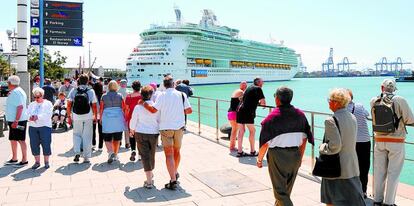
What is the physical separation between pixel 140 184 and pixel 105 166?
1.36 m

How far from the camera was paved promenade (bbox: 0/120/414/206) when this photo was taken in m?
4.63

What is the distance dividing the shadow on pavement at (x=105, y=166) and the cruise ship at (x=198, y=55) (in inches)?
2377

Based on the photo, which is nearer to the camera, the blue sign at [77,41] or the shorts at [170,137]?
the shorts at [170,137]

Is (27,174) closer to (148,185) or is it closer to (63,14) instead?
(148,185)

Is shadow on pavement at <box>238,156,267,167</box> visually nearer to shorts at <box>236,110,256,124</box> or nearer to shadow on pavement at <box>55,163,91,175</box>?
shorts at <box>236,110,256,124</box>

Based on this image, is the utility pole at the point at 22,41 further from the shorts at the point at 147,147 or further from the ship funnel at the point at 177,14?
the ship funnel at the point at 177,14

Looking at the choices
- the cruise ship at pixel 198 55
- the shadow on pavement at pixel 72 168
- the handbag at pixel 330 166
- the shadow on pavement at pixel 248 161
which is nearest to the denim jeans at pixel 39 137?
the shadow on pavement at pixel 72 168

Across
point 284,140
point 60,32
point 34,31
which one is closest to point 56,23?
point 60,32

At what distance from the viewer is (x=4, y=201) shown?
183 inches

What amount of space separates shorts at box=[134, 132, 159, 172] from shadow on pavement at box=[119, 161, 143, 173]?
3.54ft

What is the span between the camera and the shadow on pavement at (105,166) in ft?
20.5

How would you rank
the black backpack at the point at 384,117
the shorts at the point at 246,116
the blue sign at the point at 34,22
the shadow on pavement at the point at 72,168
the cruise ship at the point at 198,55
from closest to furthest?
the black backpack at the point at 384,117, the shadow on pavement at the point at 72,168, the shorts at the point at 246,116, the blue sign at the point at 34,22, the cruise ship at the point at 198,55

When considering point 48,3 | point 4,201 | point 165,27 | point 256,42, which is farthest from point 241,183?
point 256,42

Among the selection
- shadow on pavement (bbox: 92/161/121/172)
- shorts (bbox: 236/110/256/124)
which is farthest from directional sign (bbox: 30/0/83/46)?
shorts (bbox: 236/110/256/124)
